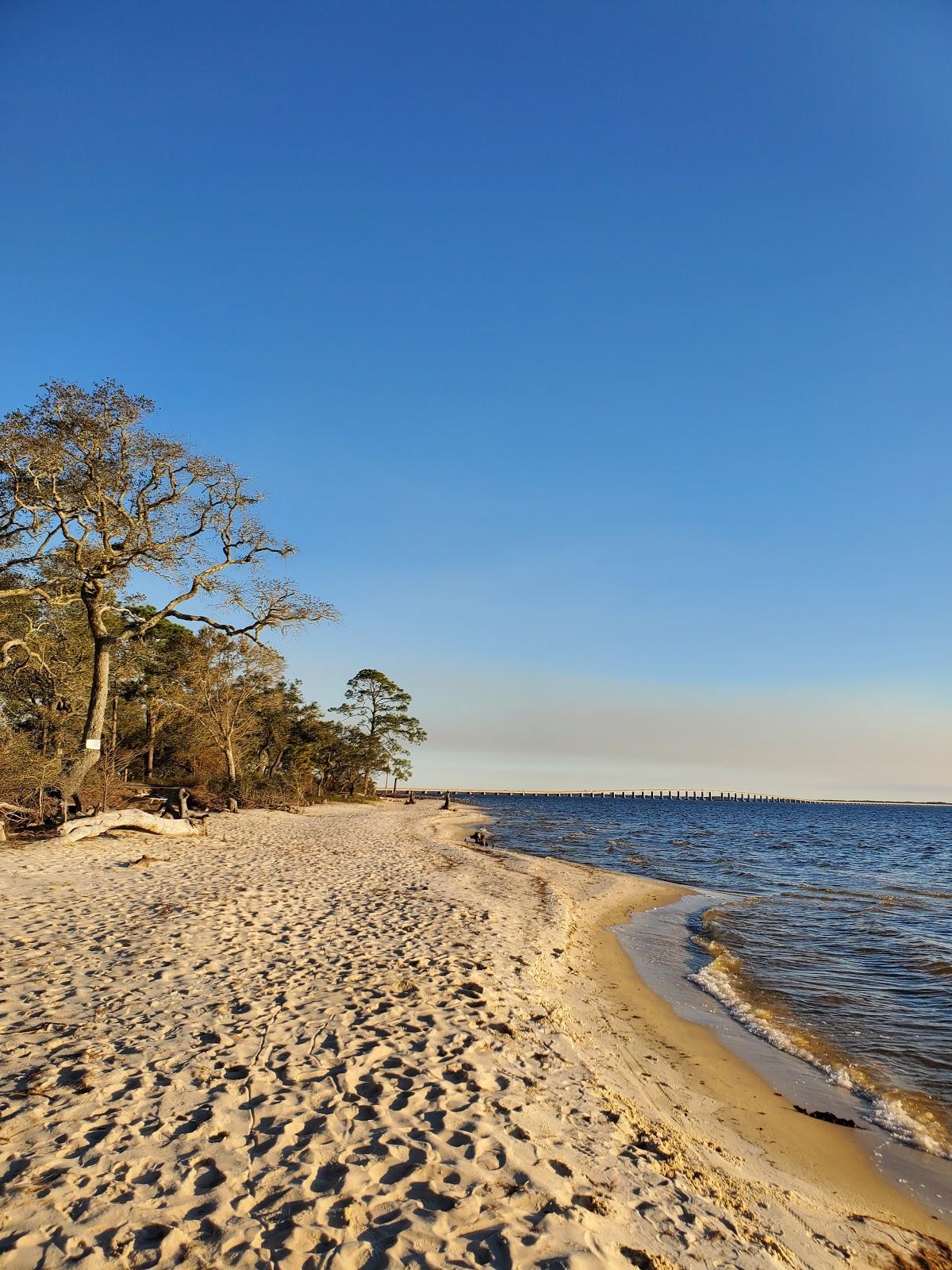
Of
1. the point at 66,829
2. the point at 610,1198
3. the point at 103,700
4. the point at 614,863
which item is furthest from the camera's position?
the point at 614,863

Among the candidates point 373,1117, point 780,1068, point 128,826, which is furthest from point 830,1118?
point 128,826

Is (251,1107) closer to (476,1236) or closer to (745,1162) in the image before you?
(476,1236)

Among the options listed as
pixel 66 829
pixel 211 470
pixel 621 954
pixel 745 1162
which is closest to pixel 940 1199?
pixel 745 1162

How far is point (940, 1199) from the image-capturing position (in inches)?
222

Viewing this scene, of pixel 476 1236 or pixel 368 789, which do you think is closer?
pixel 476 1236

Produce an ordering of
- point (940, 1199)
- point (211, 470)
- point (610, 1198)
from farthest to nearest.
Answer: point (211, 470) → point (940, 1199) → point (610, 1198)

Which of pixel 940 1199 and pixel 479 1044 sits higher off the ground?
pixel 479 1044

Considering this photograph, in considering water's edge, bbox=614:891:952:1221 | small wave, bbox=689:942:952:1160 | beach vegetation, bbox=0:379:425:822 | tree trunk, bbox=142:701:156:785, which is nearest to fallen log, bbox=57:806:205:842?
beach vegetation, bbox=0:379:425:822

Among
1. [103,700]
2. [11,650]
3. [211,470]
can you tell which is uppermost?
[211,470]

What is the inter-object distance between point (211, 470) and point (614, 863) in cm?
2334

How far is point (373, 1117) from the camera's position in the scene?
5.03 meters

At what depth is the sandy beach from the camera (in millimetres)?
3826

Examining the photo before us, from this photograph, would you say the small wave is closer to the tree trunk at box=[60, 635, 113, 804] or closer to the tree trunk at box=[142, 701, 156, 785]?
the tree trunk at box=[60, 635, 113, 804]

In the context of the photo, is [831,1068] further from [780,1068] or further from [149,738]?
[149,738]
